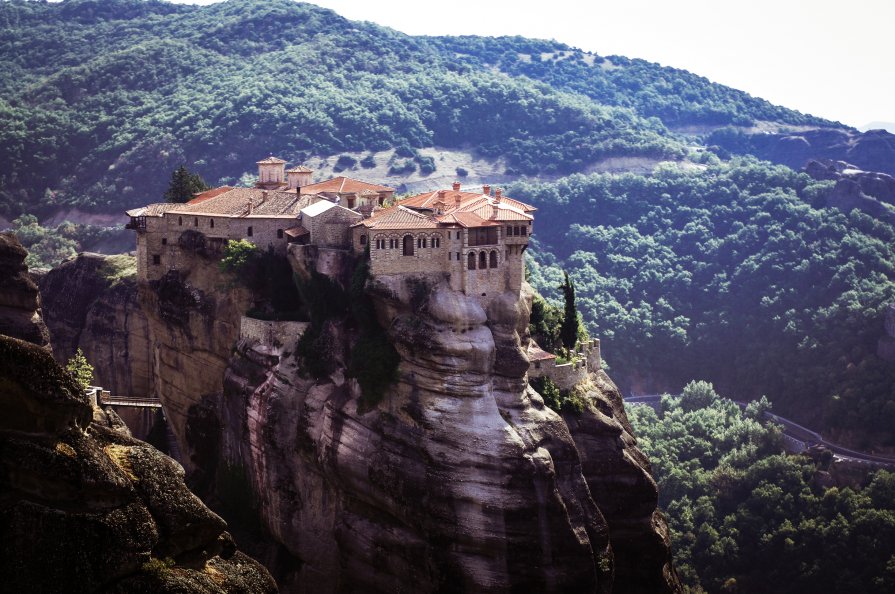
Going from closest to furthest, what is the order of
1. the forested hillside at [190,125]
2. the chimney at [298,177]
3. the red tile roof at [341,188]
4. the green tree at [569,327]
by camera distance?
the green tree at [569,327] < the red tile roof at [341,188] < the chimney at [298,177] < the forested hillside at [190,125]

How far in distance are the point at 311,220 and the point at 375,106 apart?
400 ft

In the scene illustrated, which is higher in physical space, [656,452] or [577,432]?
[577,432]

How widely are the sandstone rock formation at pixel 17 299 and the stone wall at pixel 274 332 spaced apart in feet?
44.2

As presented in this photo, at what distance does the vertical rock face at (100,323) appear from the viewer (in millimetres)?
84438

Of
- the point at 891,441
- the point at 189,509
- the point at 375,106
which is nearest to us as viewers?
the point at 189,509

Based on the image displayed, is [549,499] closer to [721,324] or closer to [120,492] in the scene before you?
[120,492]

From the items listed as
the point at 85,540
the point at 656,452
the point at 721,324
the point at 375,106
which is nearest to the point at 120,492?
the point at 85,540

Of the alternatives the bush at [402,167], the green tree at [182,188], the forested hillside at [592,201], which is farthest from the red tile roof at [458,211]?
the bush at [402,167]

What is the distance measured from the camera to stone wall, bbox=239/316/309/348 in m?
67.6

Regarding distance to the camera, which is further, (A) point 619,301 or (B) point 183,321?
(A) point 619,301

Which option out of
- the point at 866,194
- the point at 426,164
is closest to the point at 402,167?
the point at 426,164

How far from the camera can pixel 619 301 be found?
492 feet

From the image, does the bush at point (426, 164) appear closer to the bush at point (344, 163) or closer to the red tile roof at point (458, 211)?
the bush at point (344, 163)

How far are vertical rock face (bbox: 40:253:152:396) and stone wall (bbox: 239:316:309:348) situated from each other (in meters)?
17.2
